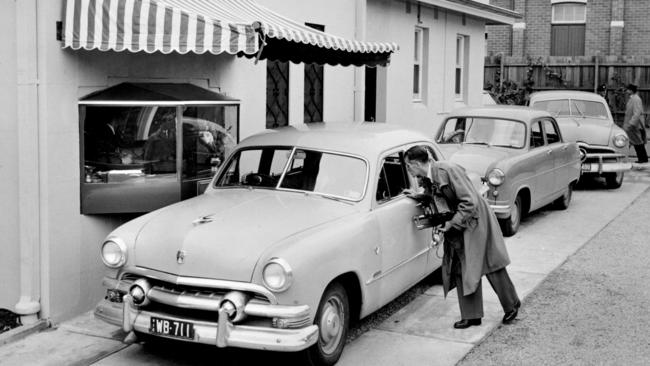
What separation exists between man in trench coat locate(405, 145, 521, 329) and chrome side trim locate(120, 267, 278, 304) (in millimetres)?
1912

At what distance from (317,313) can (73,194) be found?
2687 millimetres

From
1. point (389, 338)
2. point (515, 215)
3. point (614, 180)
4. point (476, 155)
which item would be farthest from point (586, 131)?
point (389, 338)

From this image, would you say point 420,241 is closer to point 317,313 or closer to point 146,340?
point 317,313

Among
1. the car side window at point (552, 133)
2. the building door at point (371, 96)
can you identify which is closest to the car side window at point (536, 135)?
the car side window at point (552, 133)

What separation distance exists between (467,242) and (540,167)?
16.9ft

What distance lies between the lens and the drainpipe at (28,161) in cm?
682

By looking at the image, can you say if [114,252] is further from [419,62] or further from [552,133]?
[419,62]

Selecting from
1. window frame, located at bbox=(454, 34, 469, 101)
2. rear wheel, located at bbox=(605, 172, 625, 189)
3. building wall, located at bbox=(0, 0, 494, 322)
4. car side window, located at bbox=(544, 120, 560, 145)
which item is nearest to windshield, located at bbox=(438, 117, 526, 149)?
car side window, located at bbox=(544, 120, 560, 145)

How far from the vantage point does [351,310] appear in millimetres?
6473

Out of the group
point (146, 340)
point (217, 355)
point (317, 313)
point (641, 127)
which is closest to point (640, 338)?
point (317, 313)

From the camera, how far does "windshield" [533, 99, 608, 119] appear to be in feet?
52.3

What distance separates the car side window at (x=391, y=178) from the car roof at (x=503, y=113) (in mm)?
4623

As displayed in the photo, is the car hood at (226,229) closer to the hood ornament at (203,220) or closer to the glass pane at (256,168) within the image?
the hood ornament at (203,220)

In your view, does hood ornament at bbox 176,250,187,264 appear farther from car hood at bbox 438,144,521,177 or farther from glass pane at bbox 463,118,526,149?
glass pane at bbox 463,118,526,149
